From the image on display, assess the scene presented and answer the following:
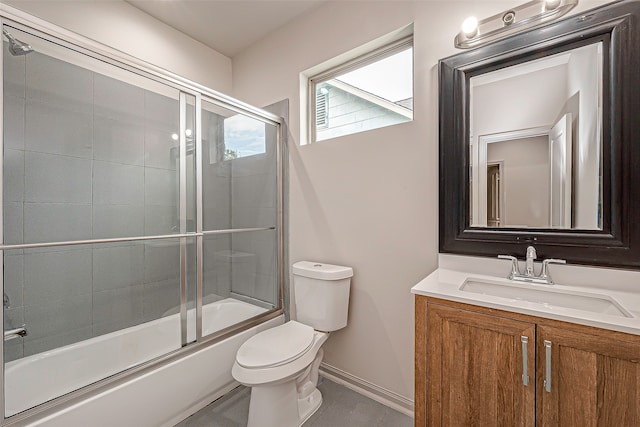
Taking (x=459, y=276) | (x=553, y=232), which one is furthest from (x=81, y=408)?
(x=553, y=232)

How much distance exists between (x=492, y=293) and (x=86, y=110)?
240cm

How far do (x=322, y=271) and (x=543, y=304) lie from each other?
3.63ft

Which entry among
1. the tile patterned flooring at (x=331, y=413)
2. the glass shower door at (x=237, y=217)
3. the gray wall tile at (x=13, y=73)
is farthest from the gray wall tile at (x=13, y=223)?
the tile patterned flooring at (x=331, y=413)

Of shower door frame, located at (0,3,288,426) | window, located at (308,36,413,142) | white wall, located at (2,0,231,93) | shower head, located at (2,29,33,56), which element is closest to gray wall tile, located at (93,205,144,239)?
shower door frame, located at (0,3,288,426)

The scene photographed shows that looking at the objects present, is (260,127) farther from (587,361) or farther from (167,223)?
Result: (587,361)

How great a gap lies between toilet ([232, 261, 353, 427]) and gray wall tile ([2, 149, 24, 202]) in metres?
1.35

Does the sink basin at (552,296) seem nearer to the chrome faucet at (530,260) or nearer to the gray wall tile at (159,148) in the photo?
the chrome faucet at (530,260)

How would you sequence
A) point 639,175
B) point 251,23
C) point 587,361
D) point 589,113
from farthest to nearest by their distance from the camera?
point 251,23, point 589,113, point 639,175, point 587,361

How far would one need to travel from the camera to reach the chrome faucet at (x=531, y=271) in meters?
1.20

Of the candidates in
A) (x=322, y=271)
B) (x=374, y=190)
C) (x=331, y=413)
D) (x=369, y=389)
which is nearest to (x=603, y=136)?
(x=374, y=190)

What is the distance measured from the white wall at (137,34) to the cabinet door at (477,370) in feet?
8.30

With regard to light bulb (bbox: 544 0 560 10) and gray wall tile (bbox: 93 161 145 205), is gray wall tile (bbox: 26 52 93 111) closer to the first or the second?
gray wall tile (bbox: 93 161 145 205)

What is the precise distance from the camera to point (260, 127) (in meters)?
2.22

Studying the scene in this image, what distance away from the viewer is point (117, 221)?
1736 millimetres
